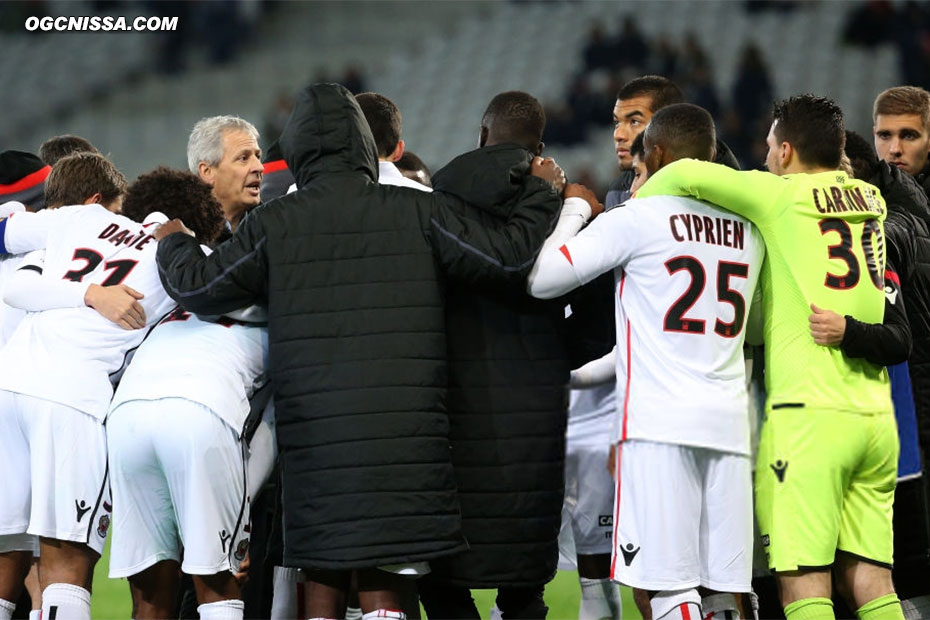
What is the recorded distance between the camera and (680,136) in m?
4.24

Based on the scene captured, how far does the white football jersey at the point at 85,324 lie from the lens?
4.42 metres

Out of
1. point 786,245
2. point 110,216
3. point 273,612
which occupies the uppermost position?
point 110,216

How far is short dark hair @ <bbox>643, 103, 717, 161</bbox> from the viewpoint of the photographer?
4238 millimetres

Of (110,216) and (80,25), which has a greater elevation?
(80,25)

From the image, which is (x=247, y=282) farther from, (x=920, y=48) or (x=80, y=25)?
(x=80, y=25)

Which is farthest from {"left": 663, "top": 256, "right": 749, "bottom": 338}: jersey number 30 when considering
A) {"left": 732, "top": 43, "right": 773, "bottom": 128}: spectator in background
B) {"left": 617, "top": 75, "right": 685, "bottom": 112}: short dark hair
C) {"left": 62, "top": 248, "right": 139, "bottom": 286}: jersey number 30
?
{"left": 732, "top": 43, "right": 773, "bottom": 128}: spectator in background

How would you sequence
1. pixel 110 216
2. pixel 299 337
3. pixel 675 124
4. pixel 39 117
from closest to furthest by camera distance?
1. pixel 299 337
2. pixel 675 124
3. pixel 110 216
4. pixel 39 117

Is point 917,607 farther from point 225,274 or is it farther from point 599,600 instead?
point 225,274

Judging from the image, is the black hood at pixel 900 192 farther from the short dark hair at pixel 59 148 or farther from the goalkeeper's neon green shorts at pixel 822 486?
the short dark hair at pixel 59 148

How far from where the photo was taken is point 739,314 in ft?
13.3

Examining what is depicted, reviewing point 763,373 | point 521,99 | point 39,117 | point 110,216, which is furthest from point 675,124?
point 39,117

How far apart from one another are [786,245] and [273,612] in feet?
7.65

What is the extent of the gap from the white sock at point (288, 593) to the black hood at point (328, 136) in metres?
1.51

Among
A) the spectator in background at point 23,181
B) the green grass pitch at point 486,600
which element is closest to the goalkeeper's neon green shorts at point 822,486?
the green grass pitch at point 486,600
